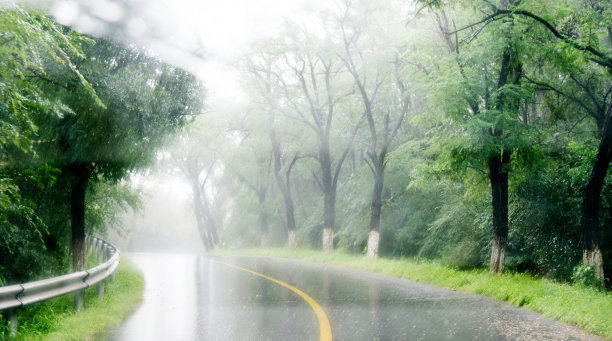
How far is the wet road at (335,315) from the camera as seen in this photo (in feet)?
20.4

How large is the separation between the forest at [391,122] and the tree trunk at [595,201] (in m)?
0.03

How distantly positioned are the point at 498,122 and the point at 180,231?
9294 centimetres

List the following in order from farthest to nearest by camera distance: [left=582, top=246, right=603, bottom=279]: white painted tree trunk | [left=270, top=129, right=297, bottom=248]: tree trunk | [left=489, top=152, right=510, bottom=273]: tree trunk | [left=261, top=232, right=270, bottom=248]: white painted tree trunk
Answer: [left=261, top=232, right=270, bottom=248]: white painted tree trunk
[left=270, top=129, right=297, bottom=248]: tree trunk
[left=489, top=152, right=510, bottom=273]: tree trunk
[left=582, top=246, right=603, bottom=279]: white painted tree trunk

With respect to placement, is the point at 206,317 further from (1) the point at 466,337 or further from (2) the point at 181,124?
(2) the point at 181,124

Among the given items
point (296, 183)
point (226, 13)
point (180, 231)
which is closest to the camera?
point (226, 13)

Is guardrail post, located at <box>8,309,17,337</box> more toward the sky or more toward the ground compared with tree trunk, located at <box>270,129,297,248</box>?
more toward the ground

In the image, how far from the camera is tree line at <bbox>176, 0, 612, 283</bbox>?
38.0 feet

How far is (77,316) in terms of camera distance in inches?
289

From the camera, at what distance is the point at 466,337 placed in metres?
5.90

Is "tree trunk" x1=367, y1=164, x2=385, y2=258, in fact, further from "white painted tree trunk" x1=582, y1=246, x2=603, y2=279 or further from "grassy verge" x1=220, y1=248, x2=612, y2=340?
"white painted tree trunk" x1=582, y1=246, x2=603, y2=279

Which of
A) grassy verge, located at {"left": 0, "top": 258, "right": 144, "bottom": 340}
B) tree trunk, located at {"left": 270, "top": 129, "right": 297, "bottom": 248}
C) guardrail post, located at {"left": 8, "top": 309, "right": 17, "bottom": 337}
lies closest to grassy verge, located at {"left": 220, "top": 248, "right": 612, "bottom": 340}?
grassy verge, located at {"left": 0, "top": 258, "right": 144, "bottom": 340}

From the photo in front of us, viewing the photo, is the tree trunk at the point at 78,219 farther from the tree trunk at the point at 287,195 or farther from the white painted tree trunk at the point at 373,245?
the tree trunk at the point at 287,195

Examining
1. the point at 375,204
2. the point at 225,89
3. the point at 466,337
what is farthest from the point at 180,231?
the point at 466,337

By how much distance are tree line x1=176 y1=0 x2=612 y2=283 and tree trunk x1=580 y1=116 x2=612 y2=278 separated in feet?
0.09
